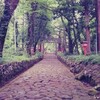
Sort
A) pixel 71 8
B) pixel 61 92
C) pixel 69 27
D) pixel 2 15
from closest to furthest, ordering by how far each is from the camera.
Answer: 1. pixel 61 92
2. pixel 2 15
3. pixel 71 8
4. pixel 69 27

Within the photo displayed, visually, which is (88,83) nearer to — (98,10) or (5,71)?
(5,71)

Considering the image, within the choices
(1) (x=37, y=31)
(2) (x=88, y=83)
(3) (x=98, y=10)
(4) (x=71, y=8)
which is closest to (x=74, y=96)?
(2) (x=88, y=83)

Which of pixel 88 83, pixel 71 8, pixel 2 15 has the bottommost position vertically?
pixel 88 83

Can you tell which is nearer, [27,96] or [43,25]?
[27,96]

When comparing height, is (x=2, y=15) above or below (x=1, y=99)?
above

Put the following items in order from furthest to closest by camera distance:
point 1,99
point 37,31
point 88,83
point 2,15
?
1. point 37,31
2. point 2,15
3. point 88,83
4. point 1,99

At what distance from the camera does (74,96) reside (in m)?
8.46

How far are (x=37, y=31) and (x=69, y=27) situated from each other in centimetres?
1463

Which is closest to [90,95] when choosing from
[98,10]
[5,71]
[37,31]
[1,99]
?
[1,99]

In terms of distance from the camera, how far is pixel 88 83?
455 inches

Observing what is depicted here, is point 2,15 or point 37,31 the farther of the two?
point 37,31

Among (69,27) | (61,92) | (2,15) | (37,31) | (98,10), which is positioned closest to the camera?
(61,92)

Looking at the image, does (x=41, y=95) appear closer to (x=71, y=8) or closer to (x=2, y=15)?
(x=2, y=15)

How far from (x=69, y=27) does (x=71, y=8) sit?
7.15 metres
